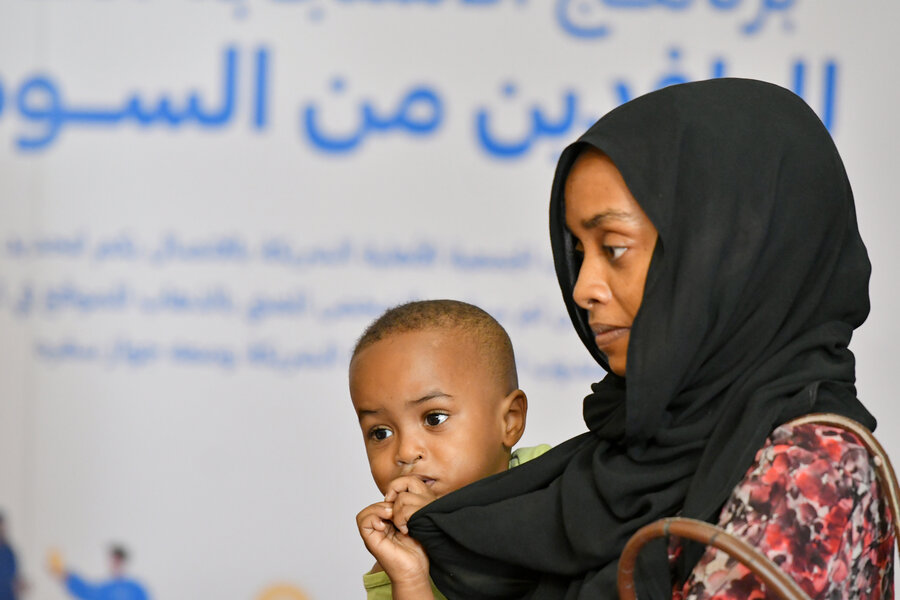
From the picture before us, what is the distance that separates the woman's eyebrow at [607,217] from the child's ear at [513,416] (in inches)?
19.5

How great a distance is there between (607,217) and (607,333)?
0.43 ft

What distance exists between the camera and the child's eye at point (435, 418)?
1.60 m

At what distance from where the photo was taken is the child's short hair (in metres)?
1.68

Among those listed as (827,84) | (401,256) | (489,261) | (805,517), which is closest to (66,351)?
(401,256)

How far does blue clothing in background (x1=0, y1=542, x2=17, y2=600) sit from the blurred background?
5 cm

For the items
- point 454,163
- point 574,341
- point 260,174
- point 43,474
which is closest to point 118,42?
point 260,174

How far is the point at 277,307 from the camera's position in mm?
3441

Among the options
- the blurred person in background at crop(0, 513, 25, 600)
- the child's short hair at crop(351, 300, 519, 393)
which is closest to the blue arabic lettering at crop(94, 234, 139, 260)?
the blurred person in background at crop(0, 513, 25, 600)

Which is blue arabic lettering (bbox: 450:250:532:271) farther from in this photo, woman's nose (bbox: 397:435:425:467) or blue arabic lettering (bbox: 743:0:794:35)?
woman's nose (bbox: 397:435:425:467)

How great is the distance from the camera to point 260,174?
347cm

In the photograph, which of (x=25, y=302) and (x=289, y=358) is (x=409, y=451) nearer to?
(x=289, y=358)

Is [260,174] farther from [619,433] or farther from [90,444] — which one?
[619,433]

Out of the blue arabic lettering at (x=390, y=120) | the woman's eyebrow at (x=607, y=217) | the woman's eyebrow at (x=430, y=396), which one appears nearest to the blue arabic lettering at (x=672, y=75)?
the blue arabic lettering at (x=390, y=120)

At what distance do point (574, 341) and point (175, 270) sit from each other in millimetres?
1254
